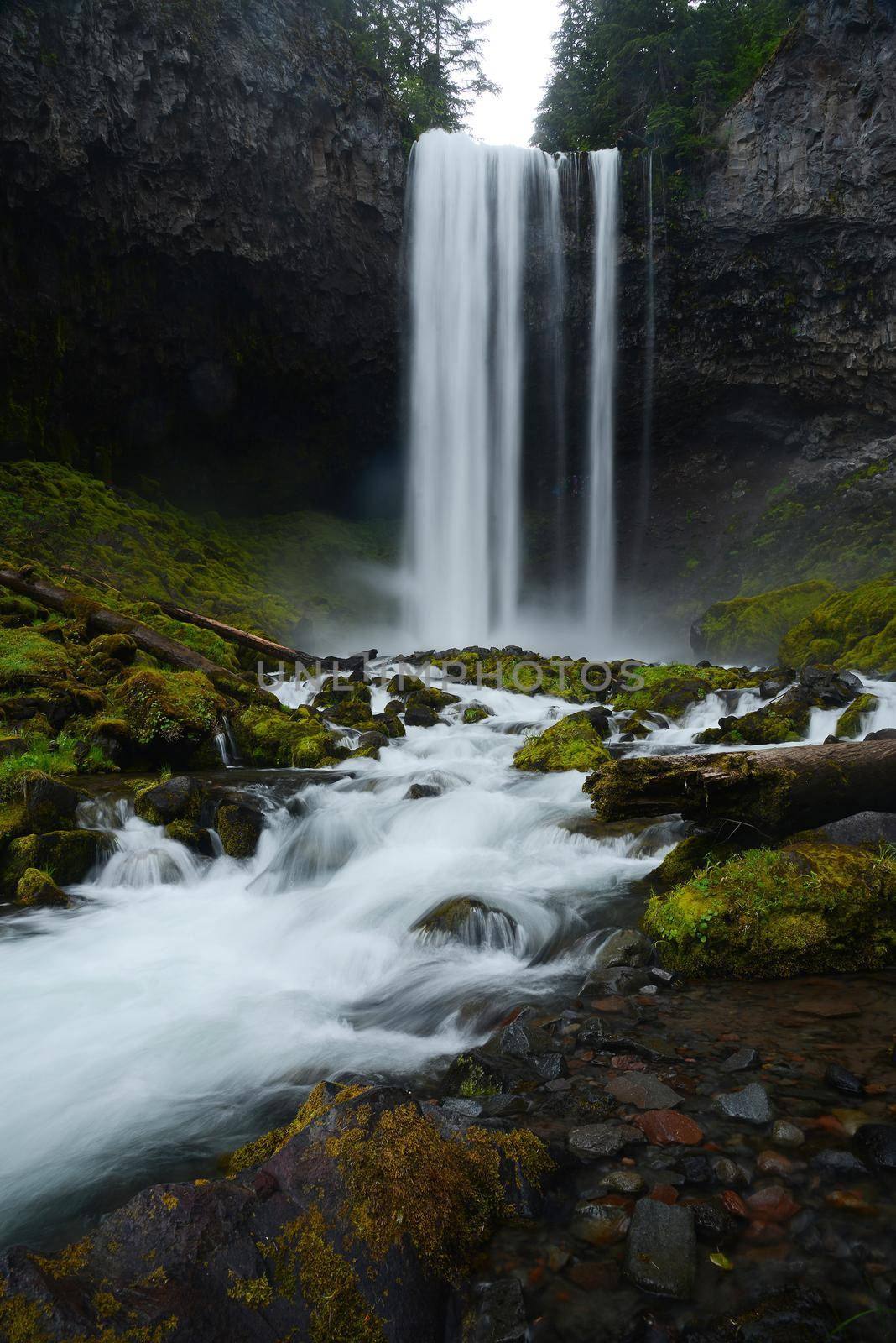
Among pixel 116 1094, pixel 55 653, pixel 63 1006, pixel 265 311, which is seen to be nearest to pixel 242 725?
pixel 55 653

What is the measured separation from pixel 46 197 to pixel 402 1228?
22.5m

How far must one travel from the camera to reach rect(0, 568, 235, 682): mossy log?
10141 mm

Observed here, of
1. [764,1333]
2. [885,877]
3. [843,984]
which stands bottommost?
[764,1333]

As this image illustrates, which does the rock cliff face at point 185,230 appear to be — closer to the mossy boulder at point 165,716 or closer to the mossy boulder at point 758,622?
the mossy boulder at point 165,716

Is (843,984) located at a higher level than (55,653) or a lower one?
lower

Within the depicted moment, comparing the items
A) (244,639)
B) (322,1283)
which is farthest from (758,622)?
(322,1283)

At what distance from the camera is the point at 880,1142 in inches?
74.6

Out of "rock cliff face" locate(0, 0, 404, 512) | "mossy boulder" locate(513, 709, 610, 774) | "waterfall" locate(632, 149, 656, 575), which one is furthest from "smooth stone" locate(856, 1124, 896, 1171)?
"waterfall" locate(632, 149, 656, 575)

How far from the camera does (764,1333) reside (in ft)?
4.52

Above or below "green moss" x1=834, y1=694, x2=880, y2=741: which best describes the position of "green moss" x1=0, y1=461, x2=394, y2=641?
above

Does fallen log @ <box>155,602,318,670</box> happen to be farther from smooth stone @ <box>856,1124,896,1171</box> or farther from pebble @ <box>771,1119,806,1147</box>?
smooth stone @ <box>856,1124,896,1171</box>

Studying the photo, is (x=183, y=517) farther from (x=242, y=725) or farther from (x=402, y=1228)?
(x=402, y=1228)

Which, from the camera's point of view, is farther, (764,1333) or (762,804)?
(762,804)

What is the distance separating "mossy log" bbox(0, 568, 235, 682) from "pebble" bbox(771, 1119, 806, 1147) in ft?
30.7
